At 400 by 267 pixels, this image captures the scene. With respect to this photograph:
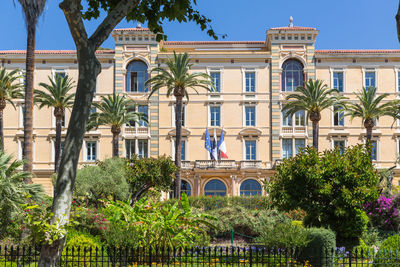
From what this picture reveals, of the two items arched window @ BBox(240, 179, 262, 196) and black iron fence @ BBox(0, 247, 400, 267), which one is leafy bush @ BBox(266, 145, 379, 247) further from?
arched window @ BBox(240, 179, 262, 196)

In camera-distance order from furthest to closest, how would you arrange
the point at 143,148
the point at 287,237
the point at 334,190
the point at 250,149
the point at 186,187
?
the point at 143,148 < the point at 250,149 < the point at 186,187 < the point at 334,190 < the point at 287,237

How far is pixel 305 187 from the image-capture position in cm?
2016

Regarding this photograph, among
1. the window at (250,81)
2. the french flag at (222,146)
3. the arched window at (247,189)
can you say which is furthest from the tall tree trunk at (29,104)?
the window at (250,81)

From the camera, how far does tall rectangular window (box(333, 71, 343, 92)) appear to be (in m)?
47.3

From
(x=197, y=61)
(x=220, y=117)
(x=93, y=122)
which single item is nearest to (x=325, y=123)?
(x=220, y=117)

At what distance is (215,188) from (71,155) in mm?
36499

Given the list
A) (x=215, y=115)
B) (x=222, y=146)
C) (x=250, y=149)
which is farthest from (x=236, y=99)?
(x=222, y=146)

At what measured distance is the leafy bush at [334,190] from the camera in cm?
1942

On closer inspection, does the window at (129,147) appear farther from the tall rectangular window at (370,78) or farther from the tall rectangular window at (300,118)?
the tall rectangular window at (370,78)

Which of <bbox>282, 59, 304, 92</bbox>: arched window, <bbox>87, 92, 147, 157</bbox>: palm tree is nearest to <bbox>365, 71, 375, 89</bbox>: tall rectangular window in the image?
<bbox>282, 59, 304, 92</bbox>: arched window

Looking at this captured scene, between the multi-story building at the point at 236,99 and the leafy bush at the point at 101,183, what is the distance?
16.0 metres

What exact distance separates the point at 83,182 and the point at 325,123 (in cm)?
2599

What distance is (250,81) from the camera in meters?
47.5

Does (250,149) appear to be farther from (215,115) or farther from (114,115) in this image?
(114,115)
